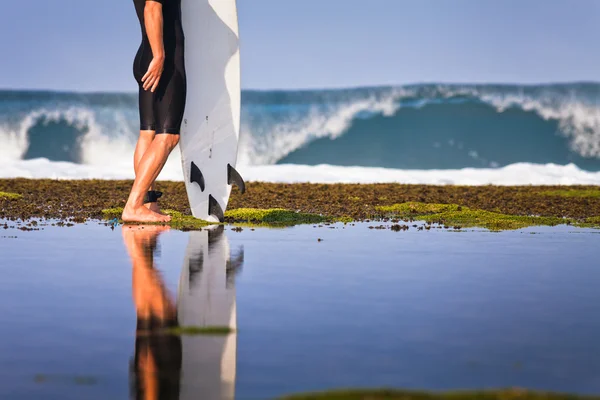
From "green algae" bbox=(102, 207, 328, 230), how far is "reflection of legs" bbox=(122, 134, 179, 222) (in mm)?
312

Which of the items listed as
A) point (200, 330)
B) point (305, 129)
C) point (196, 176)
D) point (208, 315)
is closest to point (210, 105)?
point (196, 176)

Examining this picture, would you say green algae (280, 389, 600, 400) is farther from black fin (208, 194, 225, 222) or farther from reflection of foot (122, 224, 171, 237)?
black fin (208, 194, 225, 222)

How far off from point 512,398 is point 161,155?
7.53 m

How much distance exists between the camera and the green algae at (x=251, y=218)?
34.1 feet

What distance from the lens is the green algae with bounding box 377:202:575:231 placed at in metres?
10.7

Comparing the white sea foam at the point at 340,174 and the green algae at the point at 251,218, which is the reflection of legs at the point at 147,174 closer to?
the green algae at the point at 251,218

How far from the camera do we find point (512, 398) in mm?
2963

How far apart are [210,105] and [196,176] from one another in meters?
0.84

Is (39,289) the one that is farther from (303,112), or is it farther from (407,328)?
(303,112)

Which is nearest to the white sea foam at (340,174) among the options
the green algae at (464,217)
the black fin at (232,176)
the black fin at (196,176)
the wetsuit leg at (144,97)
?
the green algae at (464,217)

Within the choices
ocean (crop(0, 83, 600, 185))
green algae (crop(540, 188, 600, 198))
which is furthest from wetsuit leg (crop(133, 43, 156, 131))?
ocean (crop(0, 83, 600, 185))

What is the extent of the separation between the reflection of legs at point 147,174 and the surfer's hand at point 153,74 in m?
0.56

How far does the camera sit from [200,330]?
409 centimetres

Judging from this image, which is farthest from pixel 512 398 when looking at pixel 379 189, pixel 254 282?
pixel 379 189
